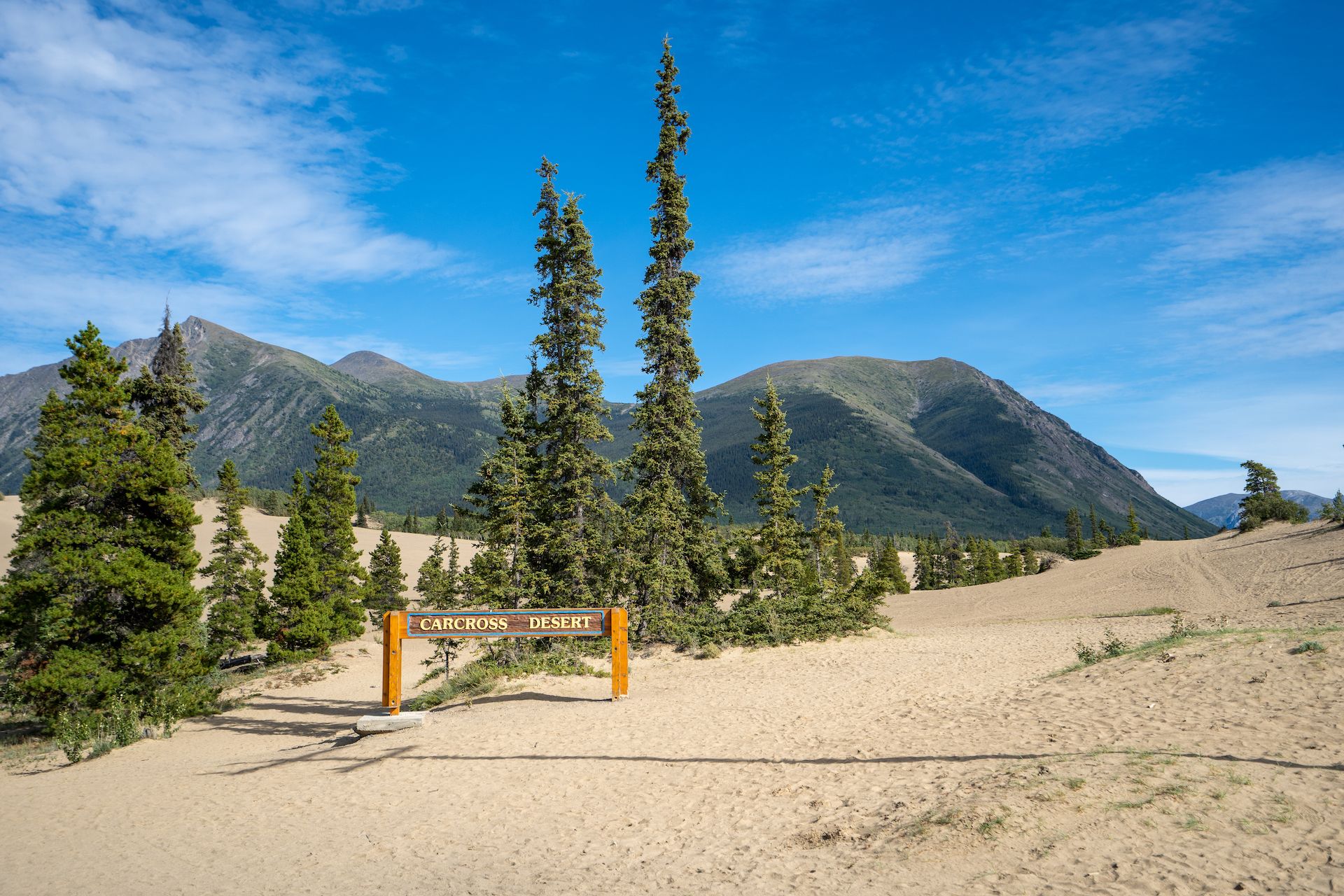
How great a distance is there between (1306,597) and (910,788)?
30.4m

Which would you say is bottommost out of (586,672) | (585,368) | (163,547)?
(586,672)

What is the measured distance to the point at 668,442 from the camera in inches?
939

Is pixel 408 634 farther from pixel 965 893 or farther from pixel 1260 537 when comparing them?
pixel 1260 537

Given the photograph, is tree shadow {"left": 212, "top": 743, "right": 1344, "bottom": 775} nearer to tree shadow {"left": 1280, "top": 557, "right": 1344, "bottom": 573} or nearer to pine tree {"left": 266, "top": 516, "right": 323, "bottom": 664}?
pine tree {"left": 266, "top": 516, "right": 323, "bottom": 664}

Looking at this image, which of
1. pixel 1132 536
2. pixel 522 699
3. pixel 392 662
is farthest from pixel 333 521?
pixel 1132 536

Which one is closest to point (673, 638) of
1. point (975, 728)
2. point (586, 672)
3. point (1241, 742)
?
point (586, 672)

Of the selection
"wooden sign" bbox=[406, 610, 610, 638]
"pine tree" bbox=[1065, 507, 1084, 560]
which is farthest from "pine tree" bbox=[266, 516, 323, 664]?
"pine tree" bbox=[1065, 507, 1084, 560]

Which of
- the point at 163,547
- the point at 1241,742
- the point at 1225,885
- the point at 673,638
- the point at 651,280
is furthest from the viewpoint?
the point at 651,280

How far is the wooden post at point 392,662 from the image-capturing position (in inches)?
566

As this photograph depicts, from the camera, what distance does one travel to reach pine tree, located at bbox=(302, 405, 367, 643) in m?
31.2

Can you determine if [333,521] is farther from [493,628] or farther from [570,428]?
[493,628]

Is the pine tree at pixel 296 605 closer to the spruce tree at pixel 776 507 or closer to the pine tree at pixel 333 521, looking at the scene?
the pine tree at pixel 333 521

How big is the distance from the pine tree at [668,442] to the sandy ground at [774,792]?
6.25 m

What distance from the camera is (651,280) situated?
2569cm
